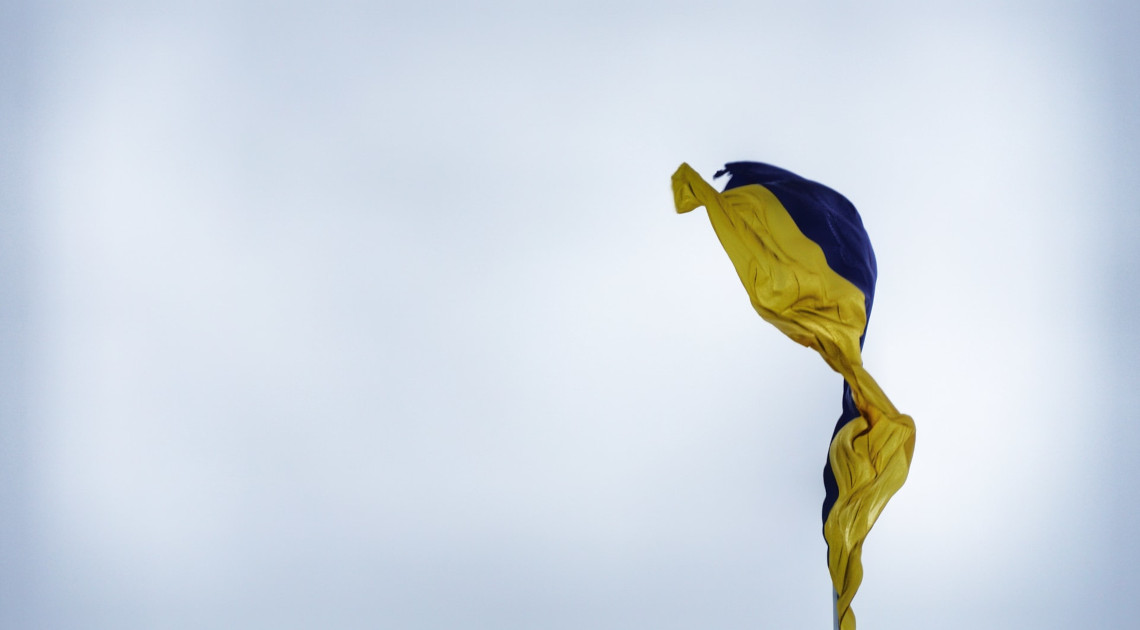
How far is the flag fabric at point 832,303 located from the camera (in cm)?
683

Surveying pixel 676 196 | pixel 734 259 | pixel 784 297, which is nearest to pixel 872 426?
pixel 784 297

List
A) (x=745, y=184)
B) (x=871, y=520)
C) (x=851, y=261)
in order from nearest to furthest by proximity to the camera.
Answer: (x=871, y=520) → (x=851, y=261) → (x=745, y=184)

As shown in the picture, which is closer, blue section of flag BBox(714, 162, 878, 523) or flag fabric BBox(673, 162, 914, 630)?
flag fabric BBox(673, 162, 914, 630)

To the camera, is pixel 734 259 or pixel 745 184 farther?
pixel 745 184

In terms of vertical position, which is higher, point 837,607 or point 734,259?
point 734,259

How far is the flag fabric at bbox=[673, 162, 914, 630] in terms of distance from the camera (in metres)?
6.83

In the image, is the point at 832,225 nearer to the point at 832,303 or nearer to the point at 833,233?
the point at 833,233

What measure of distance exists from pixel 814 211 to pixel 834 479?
2107mm

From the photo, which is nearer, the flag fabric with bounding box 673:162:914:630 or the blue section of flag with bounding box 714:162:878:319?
the flag fabric with bounding box 673:162:914:630

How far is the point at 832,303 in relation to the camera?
277 inches

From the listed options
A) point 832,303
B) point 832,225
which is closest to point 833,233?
point 832,225

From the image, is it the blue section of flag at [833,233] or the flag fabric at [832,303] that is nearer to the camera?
the flag fabric at [832,303]

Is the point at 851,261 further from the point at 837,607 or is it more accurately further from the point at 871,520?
the point at 837,607

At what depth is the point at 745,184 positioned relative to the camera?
8.12 m
